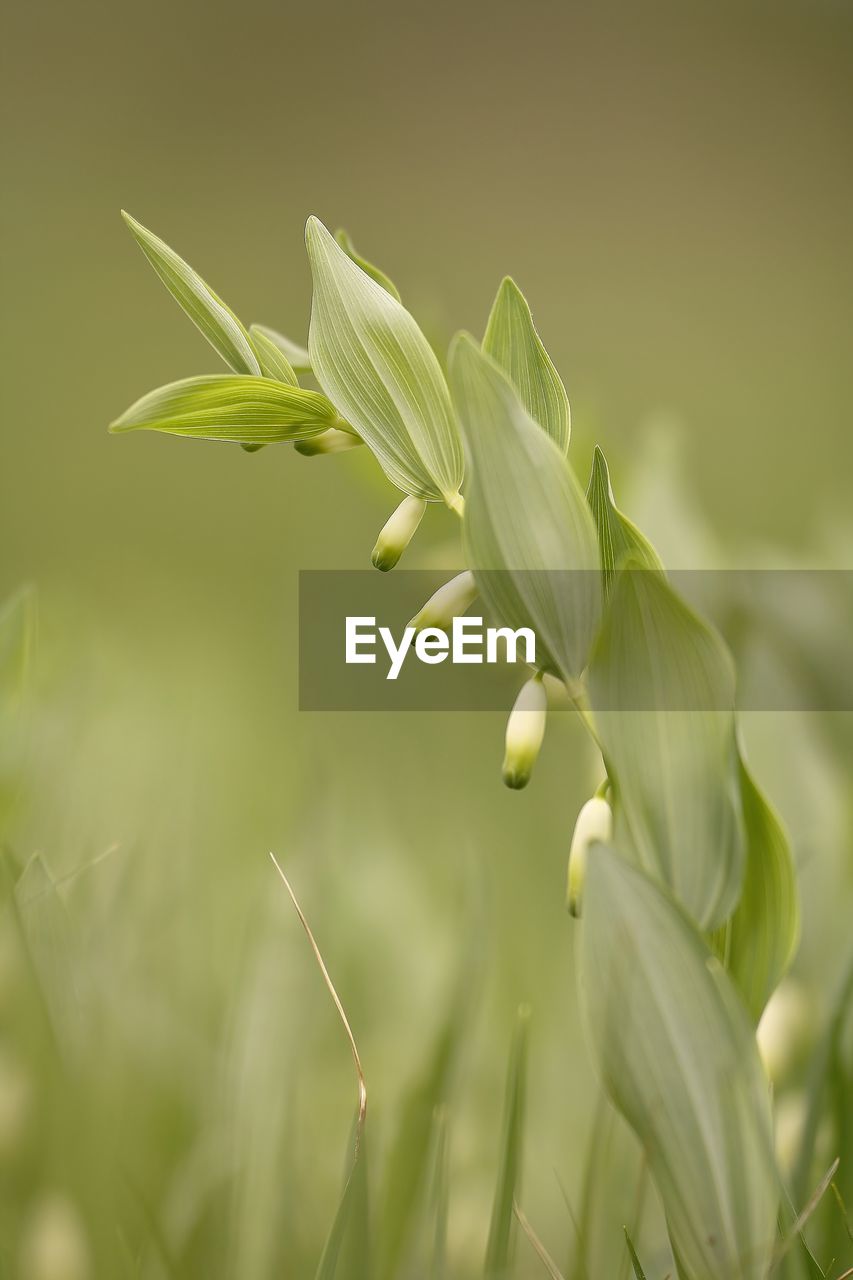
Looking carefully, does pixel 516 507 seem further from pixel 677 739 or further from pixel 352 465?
pixel 352 465

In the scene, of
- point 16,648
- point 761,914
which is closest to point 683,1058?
point 761,914

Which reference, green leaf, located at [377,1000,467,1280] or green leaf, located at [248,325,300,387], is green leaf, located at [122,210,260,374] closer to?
green leaf, located at [248,325,300,387]

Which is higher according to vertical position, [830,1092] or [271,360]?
[271,360]

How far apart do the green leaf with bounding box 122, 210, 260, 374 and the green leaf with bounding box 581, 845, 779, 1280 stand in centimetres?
7

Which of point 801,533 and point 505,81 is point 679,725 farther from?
point 505,81

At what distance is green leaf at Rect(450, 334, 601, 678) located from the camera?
10 cm

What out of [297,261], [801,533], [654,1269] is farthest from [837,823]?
[297,261]

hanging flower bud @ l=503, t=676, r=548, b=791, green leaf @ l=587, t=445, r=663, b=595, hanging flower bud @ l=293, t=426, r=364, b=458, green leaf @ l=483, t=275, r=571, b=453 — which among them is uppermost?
green leaf @ l=483, t=275, r=571, b=453

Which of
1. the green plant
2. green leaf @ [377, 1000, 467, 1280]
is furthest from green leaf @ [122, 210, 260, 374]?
green leaf @ [377, 1000, 467, 1280]

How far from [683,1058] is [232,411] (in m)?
0.08

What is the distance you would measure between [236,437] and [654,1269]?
133mm

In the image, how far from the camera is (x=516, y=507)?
96 mm

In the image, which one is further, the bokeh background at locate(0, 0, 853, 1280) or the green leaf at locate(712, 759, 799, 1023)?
the bokeh background at locate(0, 0, 853, 1280)

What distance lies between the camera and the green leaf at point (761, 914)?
10 cm
